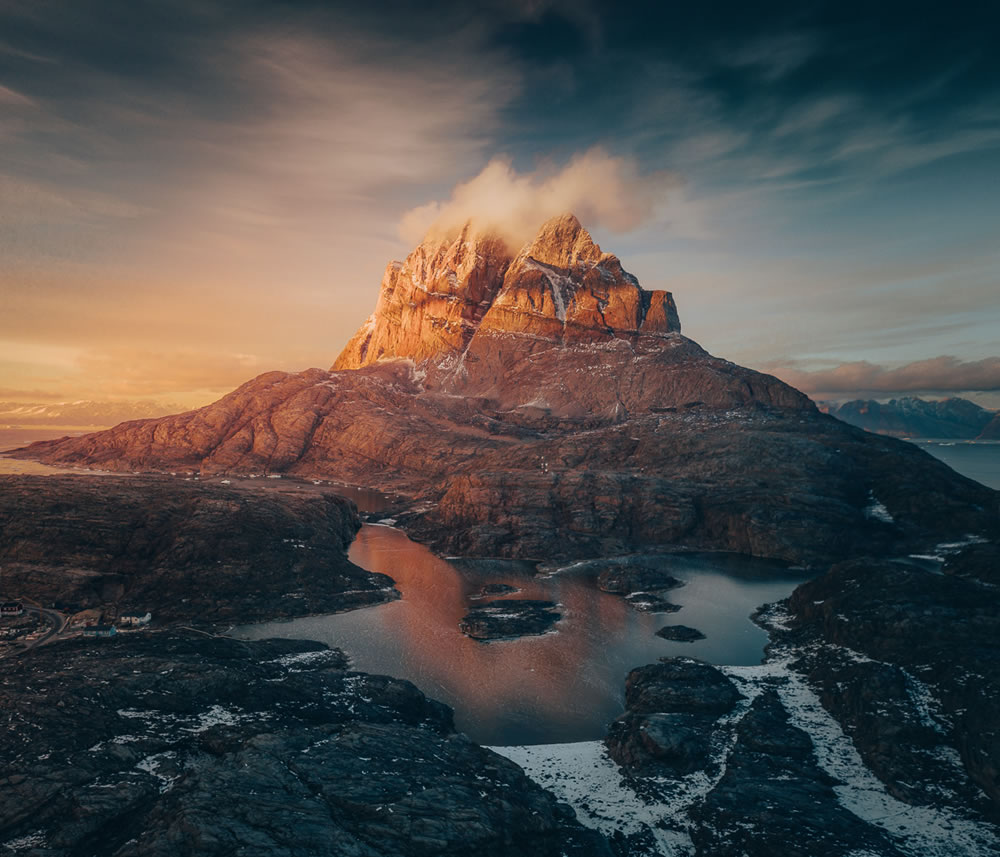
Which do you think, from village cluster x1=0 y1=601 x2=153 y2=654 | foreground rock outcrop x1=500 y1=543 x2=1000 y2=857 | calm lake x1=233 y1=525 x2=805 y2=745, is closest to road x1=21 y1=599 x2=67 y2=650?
village cluster x1=0 y1=601 x2=153 y2=654

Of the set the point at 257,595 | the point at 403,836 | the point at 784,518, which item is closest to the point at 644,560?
the point at 784,518

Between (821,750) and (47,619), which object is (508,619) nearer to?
(821,750)

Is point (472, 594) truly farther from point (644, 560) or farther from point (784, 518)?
point (784, 518)

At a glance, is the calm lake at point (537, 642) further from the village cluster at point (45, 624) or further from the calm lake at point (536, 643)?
the village cluster at point (45, 624)

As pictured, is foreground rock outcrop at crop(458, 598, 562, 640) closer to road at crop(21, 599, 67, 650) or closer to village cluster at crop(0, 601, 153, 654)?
village cluster at crop(0, 601, 153, 654)

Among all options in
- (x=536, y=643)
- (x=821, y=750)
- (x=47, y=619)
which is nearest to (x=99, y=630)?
(x=47, y=619)

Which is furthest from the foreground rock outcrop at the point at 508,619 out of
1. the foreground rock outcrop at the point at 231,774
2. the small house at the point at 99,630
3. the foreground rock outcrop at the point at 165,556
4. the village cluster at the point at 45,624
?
the village cluster at the point at 45,624
